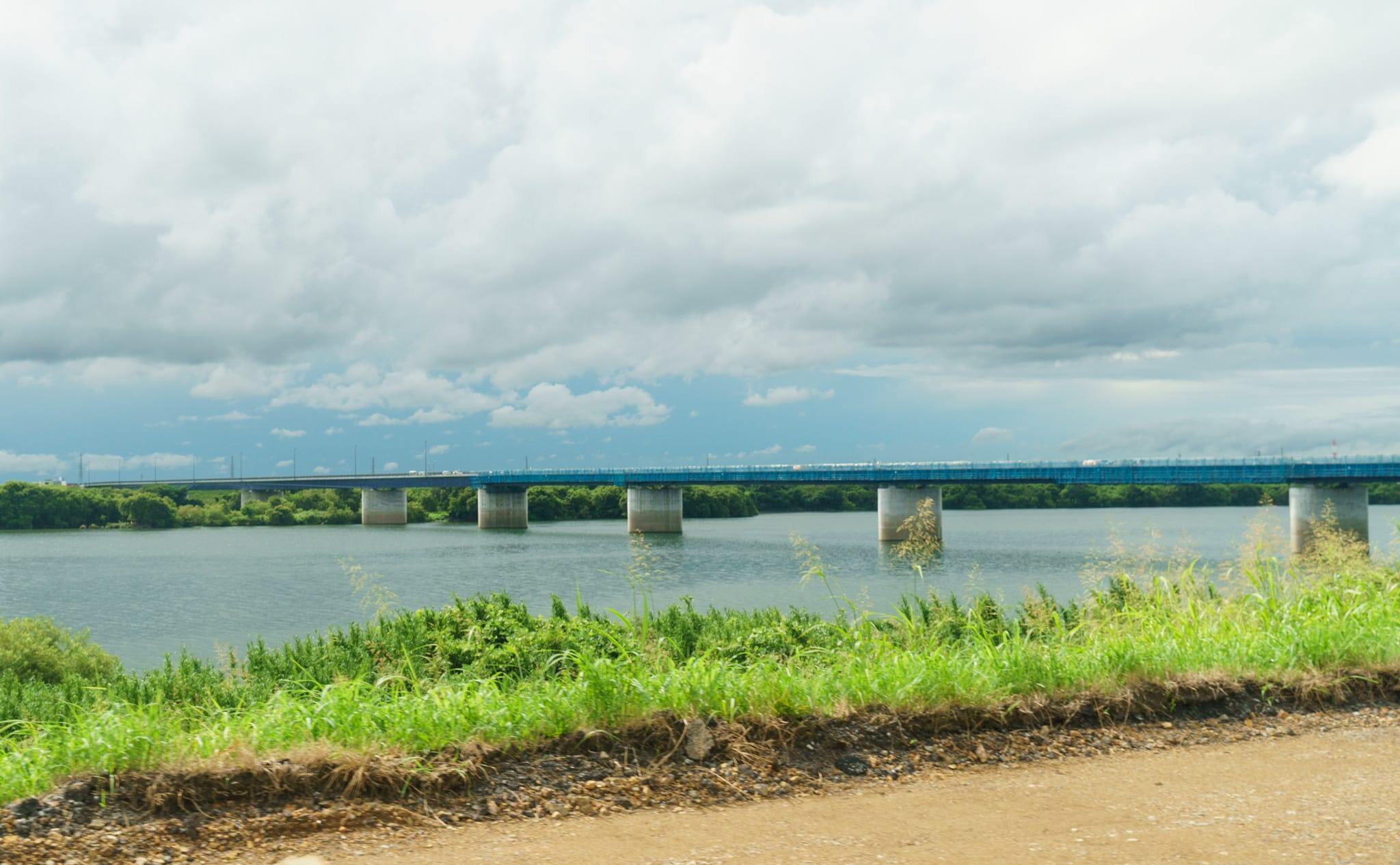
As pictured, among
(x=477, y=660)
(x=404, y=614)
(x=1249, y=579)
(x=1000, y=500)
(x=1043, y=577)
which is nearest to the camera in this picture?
(x=477, y=660)

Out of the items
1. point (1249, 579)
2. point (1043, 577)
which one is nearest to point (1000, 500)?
point (1043, 577)

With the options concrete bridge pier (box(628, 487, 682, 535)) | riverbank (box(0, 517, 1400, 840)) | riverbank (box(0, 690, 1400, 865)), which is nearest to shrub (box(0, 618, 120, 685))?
riverbank (box(0, 517, 1400, 840))

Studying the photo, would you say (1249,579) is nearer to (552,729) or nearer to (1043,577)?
(552,729)

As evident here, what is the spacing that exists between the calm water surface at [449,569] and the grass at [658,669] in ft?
4.07

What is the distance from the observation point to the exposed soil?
208 inches

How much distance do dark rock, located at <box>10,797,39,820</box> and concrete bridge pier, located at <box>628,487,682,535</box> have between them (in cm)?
10264

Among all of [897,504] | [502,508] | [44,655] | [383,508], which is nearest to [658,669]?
[44,655]

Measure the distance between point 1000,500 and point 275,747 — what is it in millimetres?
170946

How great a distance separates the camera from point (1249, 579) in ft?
42.4

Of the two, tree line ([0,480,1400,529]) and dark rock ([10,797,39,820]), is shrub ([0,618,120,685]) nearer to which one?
dark rock ([10,797,39,820])

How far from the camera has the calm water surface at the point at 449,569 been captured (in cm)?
3750

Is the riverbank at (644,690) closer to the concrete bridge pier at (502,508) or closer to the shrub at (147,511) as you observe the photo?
the concrete bridge pier at (502,508)

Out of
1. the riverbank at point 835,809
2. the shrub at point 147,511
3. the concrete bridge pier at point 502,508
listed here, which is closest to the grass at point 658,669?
the riverbank at point 835,809

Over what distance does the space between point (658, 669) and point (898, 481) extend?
85400mm
